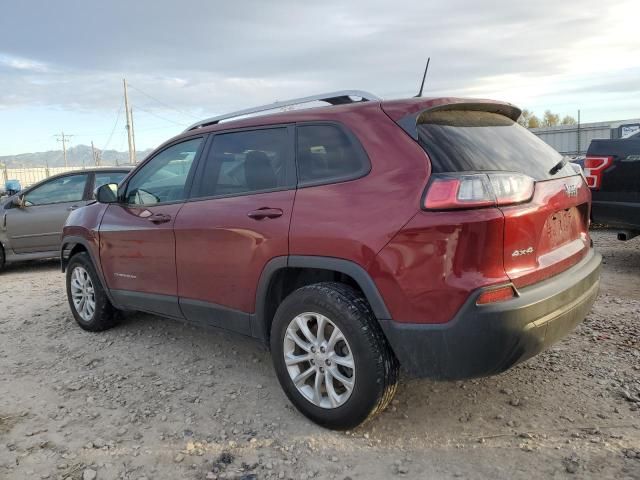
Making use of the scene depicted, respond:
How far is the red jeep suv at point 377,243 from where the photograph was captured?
2492mm

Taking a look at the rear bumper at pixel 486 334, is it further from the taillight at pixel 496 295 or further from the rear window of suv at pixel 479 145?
the rear window of suv at pixel 479 145

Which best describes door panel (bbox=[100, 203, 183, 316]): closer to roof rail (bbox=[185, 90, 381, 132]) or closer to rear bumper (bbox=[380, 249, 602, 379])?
roof rail (bbox=[185, 90, 381, 132])

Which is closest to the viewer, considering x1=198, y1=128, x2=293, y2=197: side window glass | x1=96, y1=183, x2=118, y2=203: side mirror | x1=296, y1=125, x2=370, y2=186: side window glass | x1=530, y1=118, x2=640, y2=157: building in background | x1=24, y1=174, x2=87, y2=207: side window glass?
x1=296, y1=125, x2=370, y2=186: side window glass

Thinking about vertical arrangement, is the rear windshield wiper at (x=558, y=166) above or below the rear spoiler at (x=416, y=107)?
below

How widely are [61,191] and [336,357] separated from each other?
7084 mm

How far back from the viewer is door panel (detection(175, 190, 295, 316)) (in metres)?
3.14

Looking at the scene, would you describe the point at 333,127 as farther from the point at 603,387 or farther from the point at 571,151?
the point at 571,151

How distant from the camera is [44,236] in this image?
8156 mm

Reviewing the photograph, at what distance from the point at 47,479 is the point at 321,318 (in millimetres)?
1609

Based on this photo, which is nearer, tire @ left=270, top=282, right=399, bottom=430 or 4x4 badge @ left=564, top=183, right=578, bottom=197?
tire @ left=270, top=282, right=399, bottom=430

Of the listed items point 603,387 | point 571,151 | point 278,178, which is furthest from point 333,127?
point 571,151

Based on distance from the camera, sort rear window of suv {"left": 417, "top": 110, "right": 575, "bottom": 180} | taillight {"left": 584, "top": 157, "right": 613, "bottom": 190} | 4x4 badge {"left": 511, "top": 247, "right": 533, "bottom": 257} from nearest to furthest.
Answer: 1. 4x4 badge {"left": 511, "top": 247, "right": 533, "bottom": 257}
2. rear window of suv {"left": 417, "top": 110, "right": 575, "bottom": 180}
3. taillight {"left": 584, "top": 157, "right": 613, "bottom": 190}

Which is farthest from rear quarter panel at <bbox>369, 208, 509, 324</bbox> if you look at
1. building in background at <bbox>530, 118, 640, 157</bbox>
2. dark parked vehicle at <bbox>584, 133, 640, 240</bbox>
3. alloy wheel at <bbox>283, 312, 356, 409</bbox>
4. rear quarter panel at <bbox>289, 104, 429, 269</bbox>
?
building in background at <bbox>530, 118, 640, 157</bbox>

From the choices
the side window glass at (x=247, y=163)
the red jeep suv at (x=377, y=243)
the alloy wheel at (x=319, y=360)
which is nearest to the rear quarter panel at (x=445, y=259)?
the red jeep suv at (x=377, y=243)
